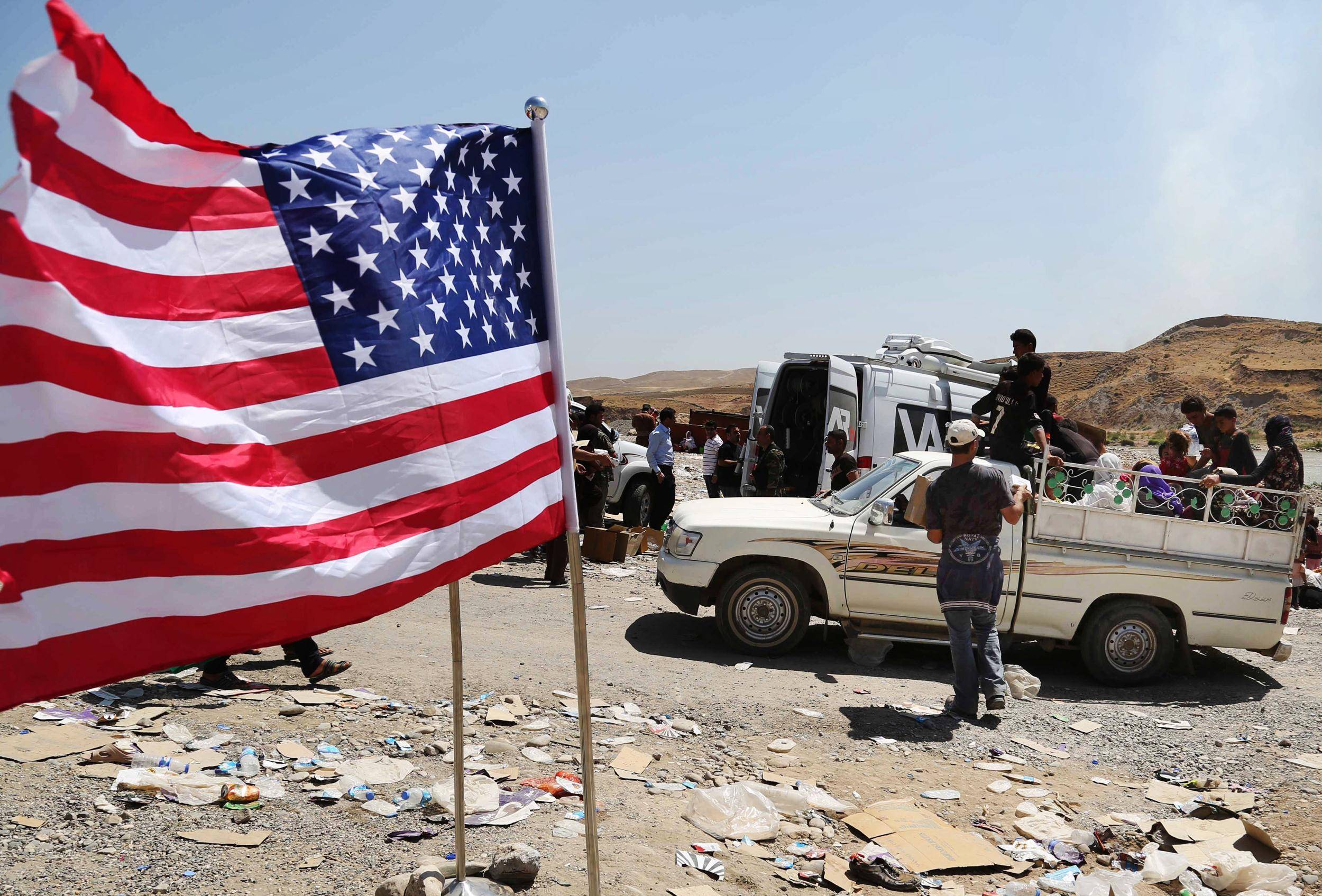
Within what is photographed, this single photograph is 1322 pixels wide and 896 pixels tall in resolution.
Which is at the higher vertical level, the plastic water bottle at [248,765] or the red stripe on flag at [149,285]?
the red stripe on flag at [149,285]

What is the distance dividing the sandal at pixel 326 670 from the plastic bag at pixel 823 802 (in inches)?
131

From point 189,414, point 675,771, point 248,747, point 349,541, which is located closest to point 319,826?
point 248,747

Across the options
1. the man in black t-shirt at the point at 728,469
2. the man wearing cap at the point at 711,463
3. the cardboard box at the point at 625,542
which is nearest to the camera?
the cardboard box at the point at 625,542

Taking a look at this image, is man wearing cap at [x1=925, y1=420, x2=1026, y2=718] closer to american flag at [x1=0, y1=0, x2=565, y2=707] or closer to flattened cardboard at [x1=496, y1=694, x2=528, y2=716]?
flattened cardboard at [x1=496, y1=694, x2=528, y2=716]

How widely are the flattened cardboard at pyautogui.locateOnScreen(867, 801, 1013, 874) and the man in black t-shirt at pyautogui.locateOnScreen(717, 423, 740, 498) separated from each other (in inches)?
394

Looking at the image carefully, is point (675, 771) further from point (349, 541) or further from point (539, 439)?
point (349, 541)

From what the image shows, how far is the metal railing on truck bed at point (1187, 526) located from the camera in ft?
26.4

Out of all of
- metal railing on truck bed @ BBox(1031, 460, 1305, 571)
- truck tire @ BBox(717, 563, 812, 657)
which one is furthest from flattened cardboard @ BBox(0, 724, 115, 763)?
metal railing on truck bed @ BBox(1031, 460, 1305, 571)

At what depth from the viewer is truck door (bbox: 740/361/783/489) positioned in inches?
517

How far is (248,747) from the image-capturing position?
212 inches

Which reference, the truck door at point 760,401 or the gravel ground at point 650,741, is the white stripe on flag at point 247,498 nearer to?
the gravel ground at point 650,741

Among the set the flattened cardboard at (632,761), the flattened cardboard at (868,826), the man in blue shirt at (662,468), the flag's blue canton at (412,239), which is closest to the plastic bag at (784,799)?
the flattened cardboard at (868,826)

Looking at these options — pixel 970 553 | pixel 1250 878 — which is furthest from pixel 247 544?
pixel 970 553

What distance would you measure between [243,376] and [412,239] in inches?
28.8
